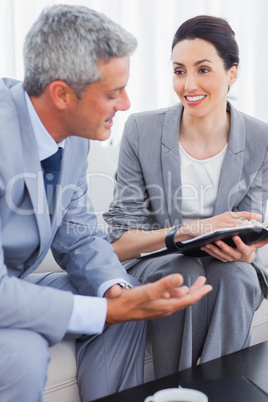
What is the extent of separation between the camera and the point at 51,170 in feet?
5.16

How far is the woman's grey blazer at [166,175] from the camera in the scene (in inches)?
79.3

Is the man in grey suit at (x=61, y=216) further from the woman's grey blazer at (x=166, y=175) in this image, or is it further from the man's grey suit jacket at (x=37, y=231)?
the woman's grey blazer at (x=166, y=175)

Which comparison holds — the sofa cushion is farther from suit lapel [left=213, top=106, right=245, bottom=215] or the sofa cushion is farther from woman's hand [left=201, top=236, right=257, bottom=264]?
suit lapel [left=213, top=106, right=245, bottom=215]

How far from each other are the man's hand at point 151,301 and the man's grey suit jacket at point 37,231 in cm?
12

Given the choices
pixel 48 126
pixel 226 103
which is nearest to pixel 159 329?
pixel 48 126

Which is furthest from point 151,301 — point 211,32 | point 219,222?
point 211,32

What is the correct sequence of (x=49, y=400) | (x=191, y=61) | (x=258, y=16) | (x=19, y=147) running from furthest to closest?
(x=258, y=16) → (x=191, y=61) → (x=49, y=400) → (x=19, y=147)

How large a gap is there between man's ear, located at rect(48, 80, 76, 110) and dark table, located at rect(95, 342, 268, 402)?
2.25 ft

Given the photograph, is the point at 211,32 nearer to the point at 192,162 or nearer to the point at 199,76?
the point at 199,76

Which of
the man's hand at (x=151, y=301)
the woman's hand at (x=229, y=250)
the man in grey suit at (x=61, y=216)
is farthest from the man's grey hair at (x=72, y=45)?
the woman's hand at (x=229, y=250)

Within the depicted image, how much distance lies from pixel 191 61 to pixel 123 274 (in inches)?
31.2

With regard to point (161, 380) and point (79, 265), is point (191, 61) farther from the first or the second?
point (161, 380)

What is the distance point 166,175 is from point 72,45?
78 centimetres

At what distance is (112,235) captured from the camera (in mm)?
2031
